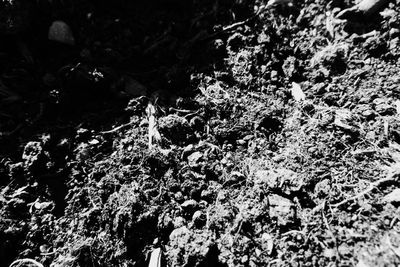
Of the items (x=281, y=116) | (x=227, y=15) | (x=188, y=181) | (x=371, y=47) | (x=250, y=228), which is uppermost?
(x=227, y=15)

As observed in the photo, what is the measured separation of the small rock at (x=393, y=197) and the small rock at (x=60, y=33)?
6.56 ft

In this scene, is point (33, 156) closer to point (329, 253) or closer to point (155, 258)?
point (155, 258)

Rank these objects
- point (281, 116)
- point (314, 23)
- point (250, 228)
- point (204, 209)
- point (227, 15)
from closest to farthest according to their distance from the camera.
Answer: point (250, 228) → point (204, 209) → point (281, 116) → point (314, 23) → point (227, 15)

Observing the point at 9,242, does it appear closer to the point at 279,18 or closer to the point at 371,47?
the point at 279,18

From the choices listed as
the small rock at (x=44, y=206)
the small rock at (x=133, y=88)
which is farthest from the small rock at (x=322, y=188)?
the small rock at (x=44, y=206)

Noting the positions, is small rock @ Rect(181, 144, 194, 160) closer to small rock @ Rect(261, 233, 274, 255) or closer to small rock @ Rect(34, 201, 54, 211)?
small rock @ Rect(261, 233, 274, 255)

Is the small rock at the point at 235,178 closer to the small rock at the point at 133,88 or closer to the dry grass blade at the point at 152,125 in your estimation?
the dry grass blade at the point at 152,125

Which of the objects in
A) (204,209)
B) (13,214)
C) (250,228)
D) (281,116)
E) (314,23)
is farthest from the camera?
(314,23)

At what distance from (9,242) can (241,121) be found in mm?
1342

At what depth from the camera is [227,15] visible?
6.91ft

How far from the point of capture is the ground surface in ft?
4.45

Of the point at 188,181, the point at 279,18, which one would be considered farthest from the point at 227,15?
the point at 188,181

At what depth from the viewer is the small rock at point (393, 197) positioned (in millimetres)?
1287

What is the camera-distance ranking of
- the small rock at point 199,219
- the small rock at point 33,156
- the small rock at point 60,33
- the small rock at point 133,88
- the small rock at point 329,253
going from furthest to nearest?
the small rock at point 60,33
the small rock at point 133,88
the small rock at point 33,156
the small rock at point 199,219
the small rock at point 329,253
